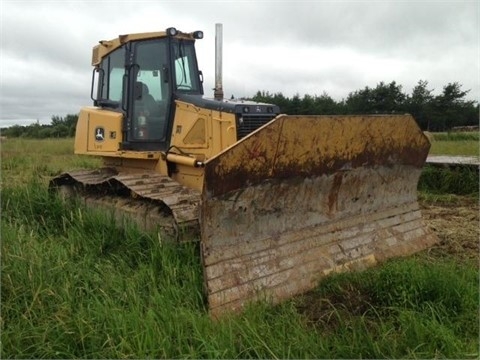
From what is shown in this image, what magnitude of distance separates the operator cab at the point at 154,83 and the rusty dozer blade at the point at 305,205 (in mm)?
2132

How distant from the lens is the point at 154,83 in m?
6.09

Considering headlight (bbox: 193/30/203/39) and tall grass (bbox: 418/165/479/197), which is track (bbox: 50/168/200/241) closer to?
headlight (bbox: 193/30/203/39)

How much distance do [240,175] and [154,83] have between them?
256 centimetres

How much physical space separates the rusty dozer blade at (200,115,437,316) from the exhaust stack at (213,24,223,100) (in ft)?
6.24

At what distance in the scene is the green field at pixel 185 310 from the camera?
3.08m

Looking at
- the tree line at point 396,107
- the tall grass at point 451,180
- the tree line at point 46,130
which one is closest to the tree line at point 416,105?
the tree line at point 396,107

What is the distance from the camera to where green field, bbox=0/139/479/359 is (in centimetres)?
308

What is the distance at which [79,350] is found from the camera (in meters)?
3.11

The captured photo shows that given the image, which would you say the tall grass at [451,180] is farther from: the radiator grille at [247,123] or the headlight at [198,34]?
the headlight at [198,34]

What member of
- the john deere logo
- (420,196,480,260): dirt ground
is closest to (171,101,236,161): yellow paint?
the john deere logo

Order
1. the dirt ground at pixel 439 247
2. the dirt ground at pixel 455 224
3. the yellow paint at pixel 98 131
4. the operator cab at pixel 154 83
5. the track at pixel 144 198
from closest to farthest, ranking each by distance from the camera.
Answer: the dirt ground at pixel 439 247, the track at pixel 144 198, the dirt ground at pixel 455 224, the operator cab at pixel 154 83, the yellow paint at pixel 98 131

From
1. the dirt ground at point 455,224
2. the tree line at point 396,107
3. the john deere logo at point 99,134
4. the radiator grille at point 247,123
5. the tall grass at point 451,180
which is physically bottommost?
the dirt ground at point 455,224

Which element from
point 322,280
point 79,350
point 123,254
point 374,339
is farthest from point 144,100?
point 374,339

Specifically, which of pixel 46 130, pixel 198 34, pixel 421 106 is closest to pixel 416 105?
pixel 421 106
